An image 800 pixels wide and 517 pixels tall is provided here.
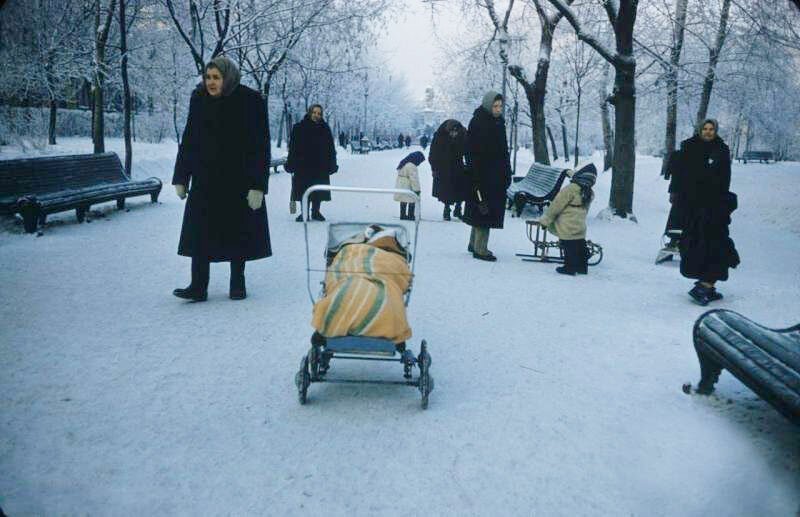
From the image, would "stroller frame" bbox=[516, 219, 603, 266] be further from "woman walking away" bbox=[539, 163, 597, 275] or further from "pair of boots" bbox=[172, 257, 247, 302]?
"pair of boots" bbox=[172, 257, 247, 302]

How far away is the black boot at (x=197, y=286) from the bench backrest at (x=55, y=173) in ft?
15.5

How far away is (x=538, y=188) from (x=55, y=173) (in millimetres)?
9068

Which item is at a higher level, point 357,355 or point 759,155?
point 759,155

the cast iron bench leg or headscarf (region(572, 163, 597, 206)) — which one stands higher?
headscarf (region(572, 163, 597, 206))

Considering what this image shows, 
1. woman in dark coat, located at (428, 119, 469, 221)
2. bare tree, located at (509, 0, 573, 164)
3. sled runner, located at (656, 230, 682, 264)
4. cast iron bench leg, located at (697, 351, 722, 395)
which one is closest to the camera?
cast iron bench leg, located at (697, 351, 722, 395)

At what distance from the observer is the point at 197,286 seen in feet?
19.2

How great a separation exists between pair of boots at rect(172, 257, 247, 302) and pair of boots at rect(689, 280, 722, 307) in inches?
181

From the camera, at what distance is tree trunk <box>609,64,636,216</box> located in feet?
38.3

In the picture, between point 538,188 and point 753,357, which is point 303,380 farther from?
point 538,188

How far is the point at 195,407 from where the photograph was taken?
370cm

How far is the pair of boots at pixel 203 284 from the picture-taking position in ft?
19.0

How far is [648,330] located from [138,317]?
444 cm

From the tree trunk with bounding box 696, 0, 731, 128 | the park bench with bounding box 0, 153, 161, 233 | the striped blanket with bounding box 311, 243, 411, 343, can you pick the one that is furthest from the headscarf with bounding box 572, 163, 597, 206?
the tree trunk with bounding box 696, 0, 731, 128

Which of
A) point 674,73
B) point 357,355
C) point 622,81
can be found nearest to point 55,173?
point 357,355
